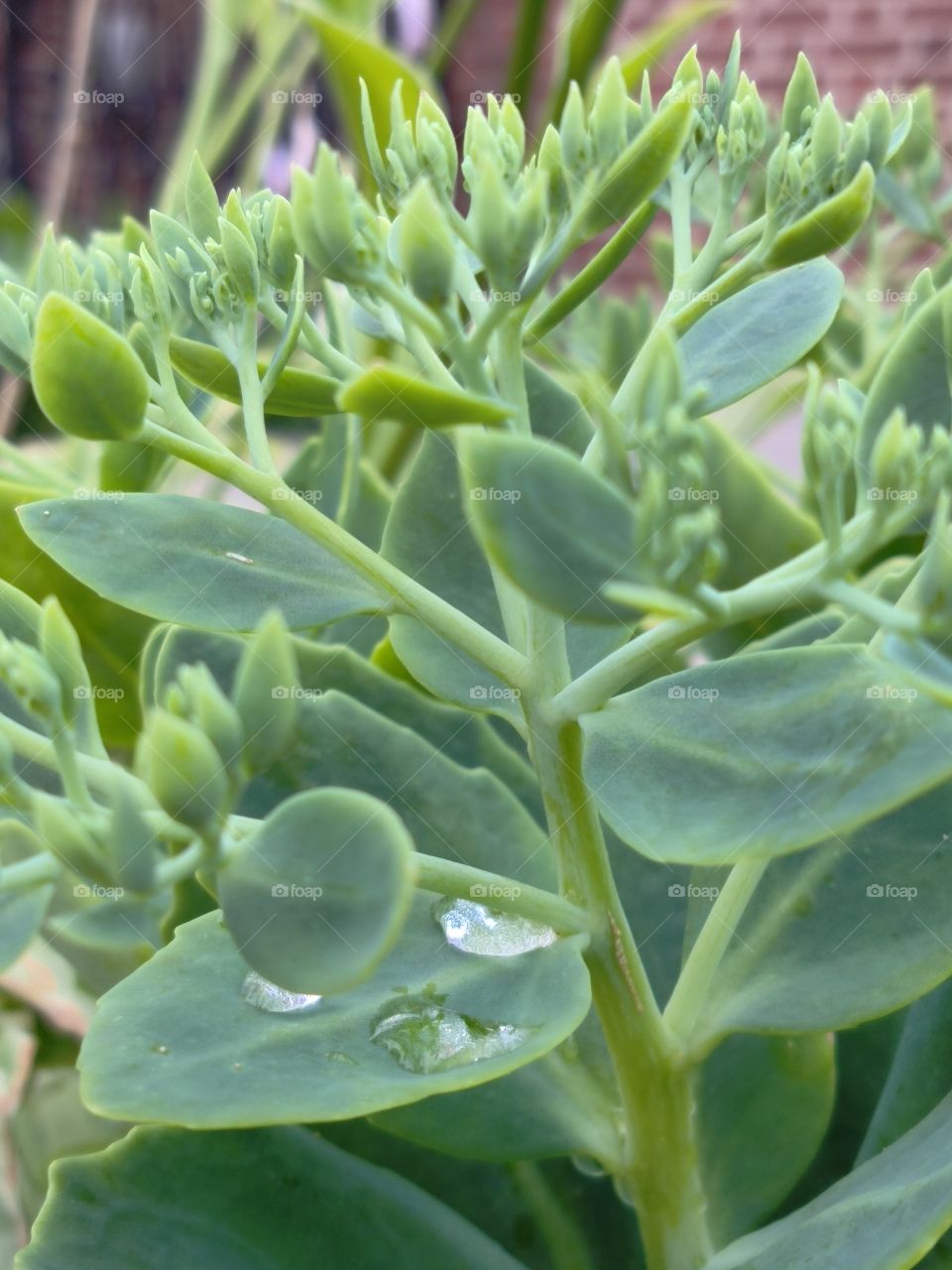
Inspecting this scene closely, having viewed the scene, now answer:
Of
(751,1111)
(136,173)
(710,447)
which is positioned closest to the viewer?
(751,1111)

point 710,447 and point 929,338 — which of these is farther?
point 710,447

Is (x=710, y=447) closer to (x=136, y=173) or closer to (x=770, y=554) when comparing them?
(x=770, y=554)

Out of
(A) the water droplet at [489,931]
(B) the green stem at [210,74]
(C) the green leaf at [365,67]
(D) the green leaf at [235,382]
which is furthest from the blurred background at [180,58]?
(A) the water droplet at [489,931]

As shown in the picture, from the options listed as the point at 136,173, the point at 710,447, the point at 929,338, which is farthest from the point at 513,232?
the point at 136,173

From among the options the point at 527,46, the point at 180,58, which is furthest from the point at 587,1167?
the point at 180,58

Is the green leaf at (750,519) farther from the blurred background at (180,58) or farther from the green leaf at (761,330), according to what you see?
the blurred background at (180,58)

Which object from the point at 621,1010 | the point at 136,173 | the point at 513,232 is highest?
the point at 513,232
